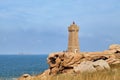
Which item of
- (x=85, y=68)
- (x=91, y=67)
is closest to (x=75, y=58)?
(x=85, y=68)

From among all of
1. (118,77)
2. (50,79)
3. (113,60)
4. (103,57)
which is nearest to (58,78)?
(50,79)

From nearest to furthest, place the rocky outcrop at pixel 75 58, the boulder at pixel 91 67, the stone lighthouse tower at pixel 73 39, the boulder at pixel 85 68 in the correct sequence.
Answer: the boulder at pixel 85 68 → the boulder at pixel 91 67 → the rocky outcrop at pixel 75 58 → the stone lighthouse tower at pixel 73 39

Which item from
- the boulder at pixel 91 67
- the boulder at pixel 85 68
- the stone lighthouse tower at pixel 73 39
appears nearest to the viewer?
the boulder at pixel 85 68

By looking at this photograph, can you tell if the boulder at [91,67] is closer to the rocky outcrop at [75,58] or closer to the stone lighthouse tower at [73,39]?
the rocky outcrop at [75,58]

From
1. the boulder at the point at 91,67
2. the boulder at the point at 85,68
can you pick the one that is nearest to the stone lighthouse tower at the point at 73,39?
the boulder at the point at 91,67

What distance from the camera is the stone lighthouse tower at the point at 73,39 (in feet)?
200

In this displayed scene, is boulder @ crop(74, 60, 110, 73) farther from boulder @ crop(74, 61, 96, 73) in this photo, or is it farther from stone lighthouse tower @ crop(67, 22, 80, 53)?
stone lighthouse tower @ crop(67, 22, 80, 53)

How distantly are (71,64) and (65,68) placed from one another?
121 cm

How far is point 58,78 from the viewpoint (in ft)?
42.8

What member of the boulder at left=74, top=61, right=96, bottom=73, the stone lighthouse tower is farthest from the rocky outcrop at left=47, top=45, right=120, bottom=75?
the boulder at left=74, top=61, right=96, bottom=73

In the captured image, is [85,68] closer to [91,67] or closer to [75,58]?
[91,67]

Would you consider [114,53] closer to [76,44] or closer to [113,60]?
[113,60]

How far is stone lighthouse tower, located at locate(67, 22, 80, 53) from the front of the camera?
60.9 metres

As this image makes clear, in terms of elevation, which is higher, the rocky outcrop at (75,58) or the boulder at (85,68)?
the rocky outcrop at (75,58)
